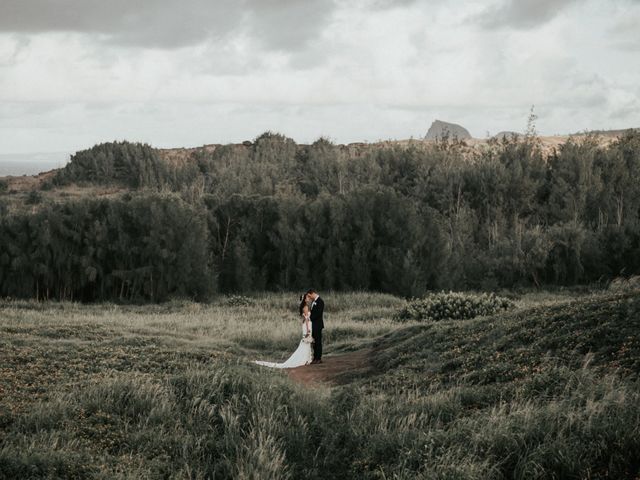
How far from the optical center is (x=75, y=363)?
38.5 ft

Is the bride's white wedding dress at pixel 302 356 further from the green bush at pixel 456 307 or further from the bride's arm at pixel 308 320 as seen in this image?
the green bush at pixel 456 307

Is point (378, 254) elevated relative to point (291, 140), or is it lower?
lower

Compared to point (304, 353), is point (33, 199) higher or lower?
higher

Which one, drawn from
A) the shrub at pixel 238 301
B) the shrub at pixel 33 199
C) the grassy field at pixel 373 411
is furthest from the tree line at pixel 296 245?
the shrub at pixel 33 199

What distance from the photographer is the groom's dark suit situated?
48.1 feet

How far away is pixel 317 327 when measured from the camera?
1482cm

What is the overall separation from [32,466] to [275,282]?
83.9 ft

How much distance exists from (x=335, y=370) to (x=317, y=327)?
1.70m

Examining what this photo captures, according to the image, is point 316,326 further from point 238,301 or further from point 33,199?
point 33,199

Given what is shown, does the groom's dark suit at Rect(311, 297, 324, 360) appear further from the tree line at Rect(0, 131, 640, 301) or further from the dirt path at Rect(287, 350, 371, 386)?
the tree line at Rect(0, 131, 640, 301)

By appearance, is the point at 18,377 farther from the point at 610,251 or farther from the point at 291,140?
the point at 291,140

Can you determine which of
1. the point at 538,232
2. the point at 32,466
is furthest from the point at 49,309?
the point at 538,232

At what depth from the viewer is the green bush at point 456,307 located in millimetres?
18828

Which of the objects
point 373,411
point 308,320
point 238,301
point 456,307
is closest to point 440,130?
point 238,301
